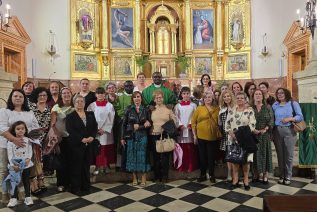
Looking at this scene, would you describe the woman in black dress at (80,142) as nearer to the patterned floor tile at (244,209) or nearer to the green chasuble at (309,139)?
the patterned floor tile at (244,209)

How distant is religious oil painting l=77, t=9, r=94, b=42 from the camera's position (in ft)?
38.6

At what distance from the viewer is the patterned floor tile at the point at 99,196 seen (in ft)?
12.0

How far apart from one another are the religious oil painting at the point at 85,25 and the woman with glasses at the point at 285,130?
9.52 m

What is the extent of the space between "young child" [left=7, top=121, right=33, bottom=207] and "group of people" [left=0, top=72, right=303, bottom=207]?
1 centimetres

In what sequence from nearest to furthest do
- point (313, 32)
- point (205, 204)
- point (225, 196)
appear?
point (205, 204)
point (225, 196)
point (313, 32)

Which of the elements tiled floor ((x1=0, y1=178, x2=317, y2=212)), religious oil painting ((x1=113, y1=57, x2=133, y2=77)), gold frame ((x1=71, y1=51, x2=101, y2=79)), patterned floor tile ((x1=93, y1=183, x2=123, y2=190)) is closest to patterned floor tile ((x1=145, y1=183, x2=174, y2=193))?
tiled floor ((x1=0, y1=178, x2=317, y2=212))

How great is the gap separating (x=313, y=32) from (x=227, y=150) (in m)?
3.91

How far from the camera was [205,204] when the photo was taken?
3467 mm

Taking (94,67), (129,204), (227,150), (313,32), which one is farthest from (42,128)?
(94,67)

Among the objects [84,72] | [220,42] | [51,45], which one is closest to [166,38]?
[220,42]

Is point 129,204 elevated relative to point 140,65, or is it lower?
lower

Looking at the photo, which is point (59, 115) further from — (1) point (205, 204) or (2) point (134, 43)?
(2) point (134, 43)

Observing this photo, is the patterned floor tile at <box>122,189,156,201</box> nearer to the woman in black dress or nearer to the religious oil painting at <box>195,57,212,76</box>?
the woman in black dress

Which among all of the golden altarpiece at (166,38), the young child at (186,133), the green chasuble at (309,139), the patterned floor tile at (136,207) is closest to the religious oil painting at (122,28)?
the golden altarpiece at (166,38)
